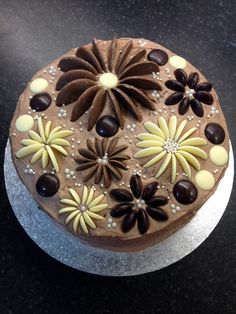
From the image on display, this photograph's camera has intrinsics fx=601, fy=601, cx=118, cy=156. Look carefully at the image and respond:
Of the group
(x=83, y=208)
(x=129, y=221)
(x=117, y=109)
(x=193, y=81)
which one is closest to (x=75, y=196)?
(x=83, y=208)

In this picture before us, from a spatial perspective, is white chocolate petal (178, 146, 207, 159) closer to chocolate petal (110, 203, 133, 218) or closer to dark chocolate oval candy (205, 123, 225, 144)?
dark chocolate oval candy (205, 123, 225, 144)

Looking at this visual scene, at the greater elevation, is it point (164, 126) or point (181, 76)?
point (181, 76)

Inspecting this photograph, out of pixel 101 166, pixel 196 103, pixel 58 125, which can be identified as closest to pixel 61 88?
pixel 58 125

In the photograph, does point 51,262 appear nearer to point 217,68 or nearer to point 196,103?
point 196,103

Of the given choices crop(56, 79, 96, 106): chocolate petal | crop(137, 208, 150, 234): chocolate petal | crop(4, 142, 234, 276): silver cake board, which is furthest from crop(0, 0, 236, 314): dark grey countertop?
crop(56, 79, 96, 106): chocolate petal

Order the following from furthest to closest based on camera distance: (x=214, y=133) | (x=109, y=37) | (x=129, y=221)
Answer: (x=109, y=37)
(x=214, y=133)
(x=129, y=221)

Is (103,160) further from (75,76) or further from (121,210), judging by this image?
(75,76)

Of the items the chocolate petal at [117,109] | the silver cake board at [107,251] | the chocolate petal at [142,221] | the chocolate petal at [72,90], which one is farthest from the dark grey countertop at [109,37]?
the chocolate petal at [117,109]
